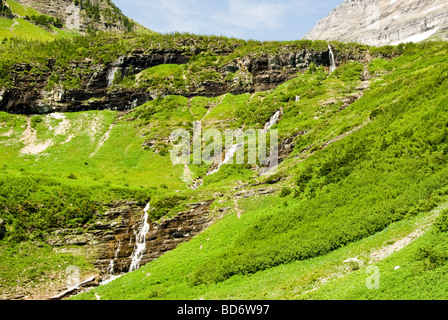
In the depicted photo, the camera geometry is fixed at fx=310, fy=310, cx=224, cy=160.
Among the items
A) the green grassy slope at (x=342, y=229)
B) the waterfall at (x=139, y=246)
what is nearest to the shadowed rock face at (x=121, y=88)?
the green grassy slope at (x=342, y=229)

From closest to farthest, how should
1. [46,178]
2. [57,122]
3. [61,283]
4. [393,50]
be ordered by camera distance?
[61,283], [46,178], [57,122], [393,50]

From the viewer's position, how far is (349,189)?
30.0 metres

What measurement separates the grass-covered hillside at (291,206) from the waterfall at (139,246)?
6.27ft

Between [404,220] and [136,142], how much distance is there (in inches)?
2762

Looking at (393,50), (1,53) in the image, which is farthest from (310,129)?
(1,53)

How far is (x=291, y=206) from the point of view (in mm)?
33344

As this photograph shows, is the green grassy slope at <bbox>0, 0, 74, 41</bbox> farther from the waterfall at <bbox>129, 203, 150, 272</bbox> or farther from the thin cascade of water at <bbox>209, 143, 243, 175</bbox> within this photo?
the waterfall at <bbox>129, 203, 150, 272</bbox>

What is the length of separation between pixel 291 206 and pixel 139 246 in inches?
803

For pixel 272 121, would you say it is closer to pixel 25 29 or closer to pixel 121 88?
pixel 121 88

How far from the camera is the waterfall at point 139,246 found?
125 ft

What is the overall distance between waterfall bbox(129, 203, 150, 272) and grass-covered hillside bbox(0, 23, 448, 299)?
191 centimetres

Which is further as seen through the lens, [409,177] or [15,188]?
[15,188]

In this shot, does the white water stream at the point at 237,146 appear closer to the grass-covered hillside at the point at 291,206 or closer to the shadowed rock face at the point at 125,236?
the grass-covered hillside at the point at 291,206

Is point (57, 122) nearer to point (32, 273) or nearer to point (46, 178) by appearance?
point (46, 178)
